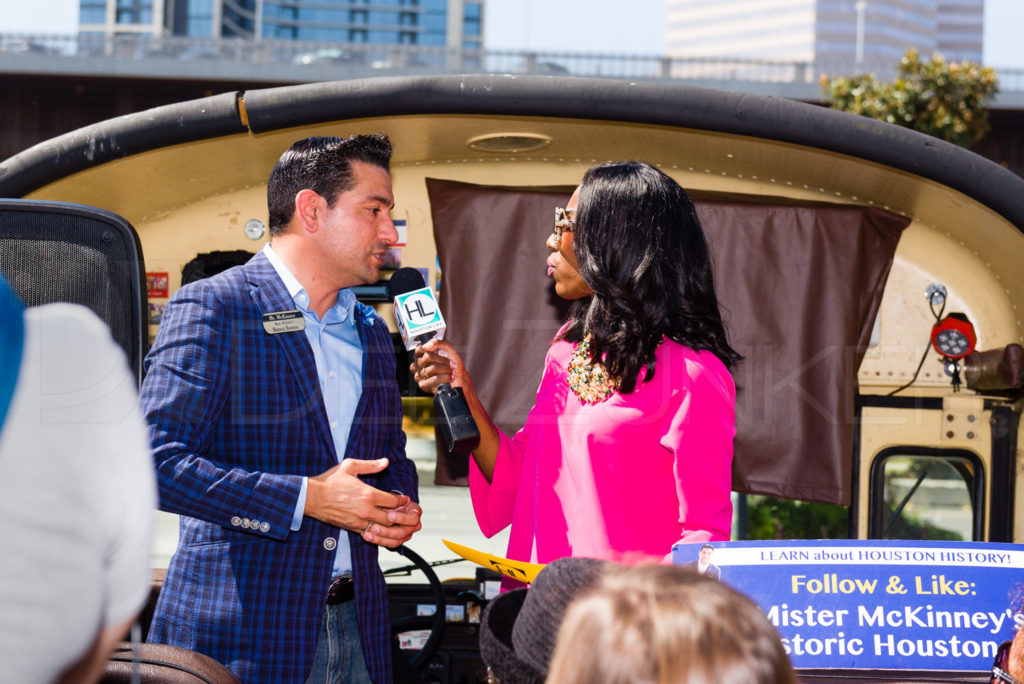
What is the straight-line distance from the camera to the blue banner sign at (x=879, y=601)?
2297mm

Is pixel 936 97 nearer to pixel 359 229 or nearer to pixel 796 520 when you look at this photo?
pixel 796 520

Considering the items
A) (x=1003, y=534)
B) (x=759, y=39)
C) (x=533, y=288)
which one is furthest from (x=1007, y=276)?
(x=759, y=39)

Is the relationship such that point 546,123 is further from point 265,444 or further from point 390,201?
point 265,444

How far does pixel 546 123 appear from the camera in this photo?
4.57m

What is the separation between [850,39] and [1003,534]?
161276 mm

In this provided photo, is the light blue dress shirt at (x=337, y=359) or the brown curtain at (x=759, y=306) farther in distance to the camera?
the brown curtain at (x=759, y=306)

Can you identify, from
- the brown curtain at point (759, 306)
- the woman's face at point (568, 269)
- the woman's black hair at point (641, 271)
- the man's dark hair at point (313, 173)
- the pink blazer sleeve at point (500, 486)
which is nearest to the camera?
the woman's black hair at point (641, 271)

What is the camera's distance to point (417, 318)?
314 centimetres

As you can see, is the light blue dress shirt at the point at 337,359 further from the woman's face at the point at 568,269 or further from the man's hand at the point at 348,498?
the woman's face at the point at 568,269

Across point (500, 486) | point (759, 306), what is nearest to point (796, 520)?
point (759, 306)

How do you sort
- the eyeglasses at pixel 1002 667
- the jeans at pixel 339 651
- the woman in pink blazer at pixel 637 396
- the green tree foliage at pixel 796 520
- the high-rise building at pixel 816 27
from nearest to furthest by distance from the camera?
the eyeglasses at pixel 1002 667, the woman in pink blazer at pixel 637 396, the jeans at pixel 339 651, the green tree foliage at pixel 796 520, the high-rise building at pixel 816 27

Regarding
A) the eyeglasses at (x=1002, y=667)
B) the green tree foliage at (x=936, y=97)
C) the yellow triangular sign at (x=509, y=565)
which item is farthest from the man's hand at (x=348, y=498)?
the green tree foliage at (x=936, y=97)

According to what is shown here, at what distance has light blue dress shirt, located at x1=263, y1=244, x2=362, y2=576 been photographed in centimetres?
289

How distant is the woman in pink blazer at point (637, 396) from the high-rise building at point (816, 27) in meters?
151
